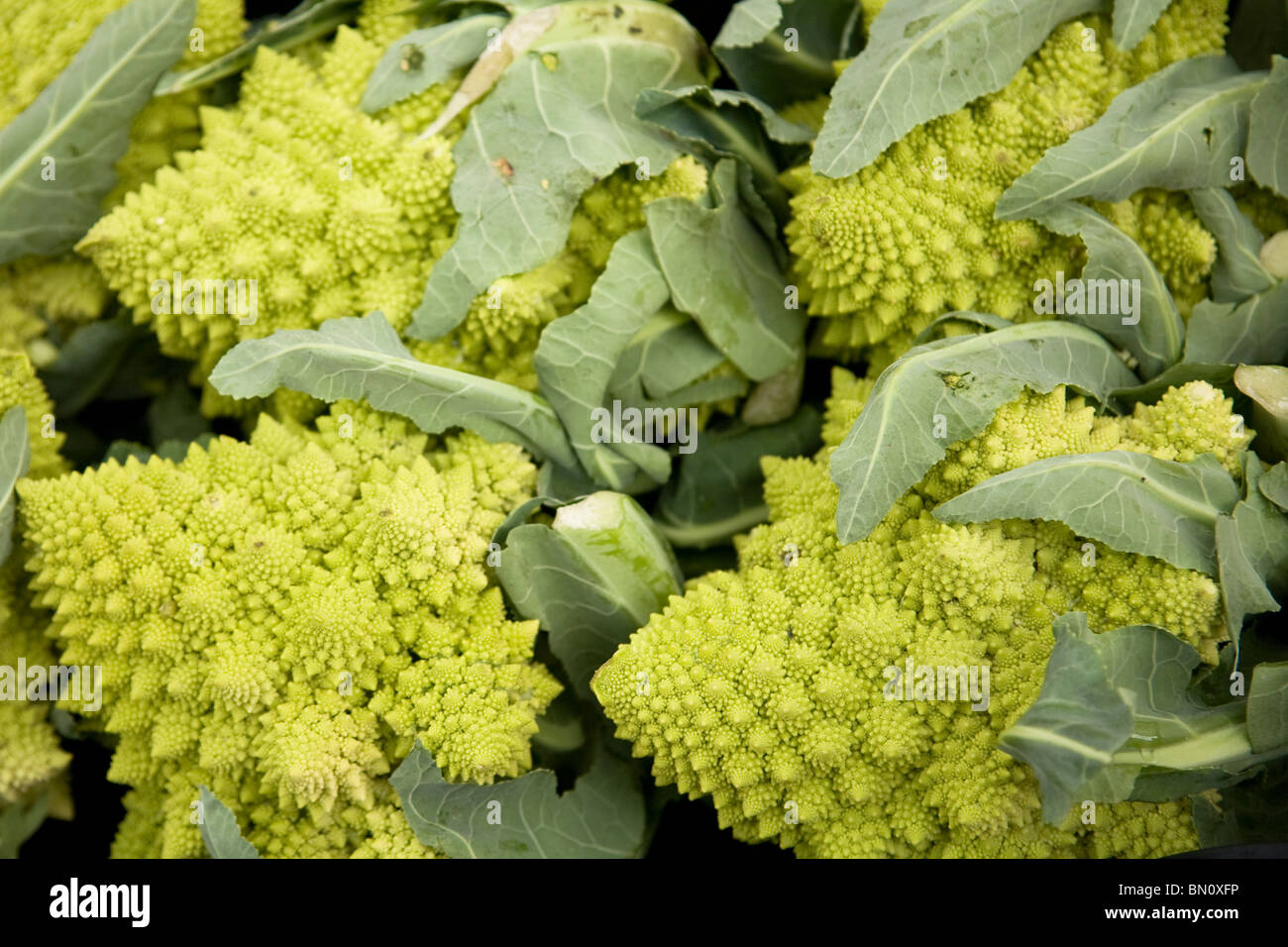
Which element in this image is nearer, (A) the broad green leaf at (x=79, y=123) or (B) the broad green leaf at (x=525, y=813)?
(B) the broad green leaf at (x=525, y=813)

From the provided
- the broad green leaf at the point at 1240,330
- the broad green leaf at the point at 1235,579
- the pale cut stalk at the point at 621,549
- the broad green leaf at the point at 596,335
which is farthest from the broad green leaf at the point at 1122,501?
the broad green leaf at the point at 596,335

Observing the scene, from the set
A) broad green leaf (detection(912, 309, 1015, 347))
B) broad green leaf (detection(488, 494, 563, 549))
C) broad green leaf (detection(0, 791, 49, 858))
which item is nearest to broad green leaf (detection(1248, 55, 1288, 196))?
broad green leaf (detection(912, 309, 1015, 347))

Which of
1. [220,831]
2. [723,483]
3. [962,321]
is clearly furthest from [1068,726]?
[220,831]

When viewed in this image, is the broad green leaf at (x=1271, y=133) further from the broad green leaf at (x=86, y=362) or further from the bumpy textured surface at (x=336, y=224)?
the broad green leaf at (x=86, y=362)

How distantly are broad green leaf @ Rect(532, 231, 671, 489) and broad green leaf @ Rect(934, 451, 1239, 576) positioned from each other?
57 cm

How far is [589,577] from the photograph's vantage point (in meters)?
1.58

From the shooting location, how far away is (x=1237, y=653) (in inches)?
53.4

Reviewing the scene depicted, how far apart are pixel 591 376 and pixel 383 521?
0.40 metres

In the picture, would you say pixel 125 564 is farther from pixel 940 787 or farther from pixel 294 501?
pixel 940 787

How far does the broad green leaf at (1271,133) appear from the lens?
60.2 inches

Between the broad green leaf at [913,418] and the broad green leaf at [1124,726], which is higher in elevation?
the broad green leaf at [913,418]

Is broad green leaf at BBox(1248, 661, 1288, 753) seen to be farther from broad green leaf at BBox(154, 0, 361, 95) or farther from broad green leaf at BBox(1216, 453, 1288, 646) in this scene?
broad green leaf at BBox(154, 0, 361, 95)

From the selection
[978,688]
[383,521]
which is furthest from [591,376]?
[978,688]

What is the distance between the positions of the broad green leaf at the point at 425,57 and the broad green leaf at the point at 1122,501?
1060 millimetres
